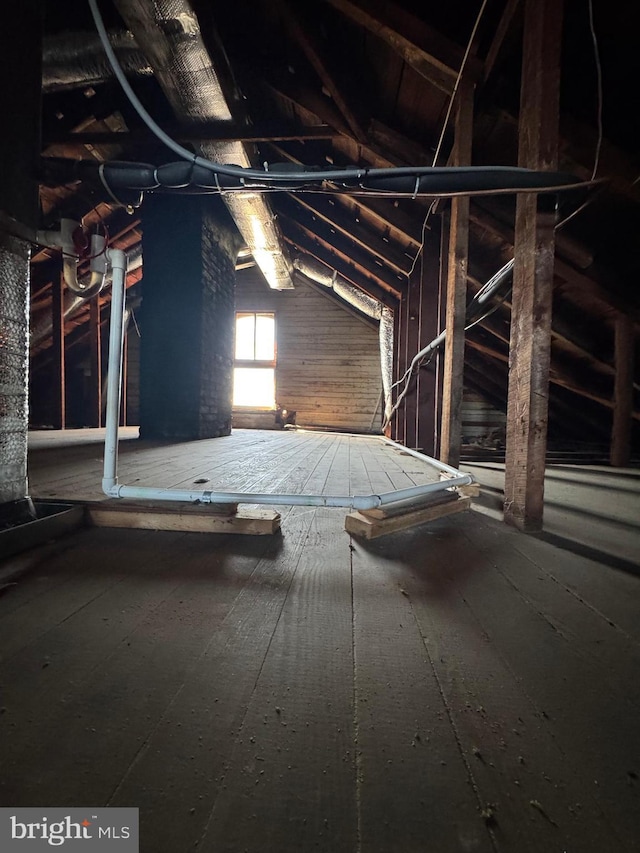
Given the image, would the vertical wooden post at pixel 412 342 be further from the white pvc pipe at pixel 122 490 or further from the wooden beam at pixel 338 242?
the white pvc pipe at pixel 122 490

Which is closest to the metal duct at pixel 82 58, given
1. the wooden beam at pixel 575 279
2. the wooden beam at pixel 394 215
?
the wooden beam at pixel 394 215

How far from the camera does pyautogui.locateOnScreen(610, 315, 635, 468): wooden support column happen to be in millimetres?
3455

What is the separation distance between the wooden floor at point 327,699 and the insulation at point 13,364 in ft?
1.05

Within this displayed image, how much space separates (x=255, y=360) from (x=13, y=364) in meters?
7.48

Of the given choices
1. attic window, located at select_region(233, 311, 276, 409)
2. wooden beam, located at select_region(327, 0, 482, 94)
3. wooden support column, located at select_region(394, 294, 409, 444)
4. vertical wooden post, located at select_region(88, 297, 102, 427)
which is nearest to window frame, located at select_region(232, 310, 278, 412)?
attic window, located at select_region(233, 311, 276, 409)

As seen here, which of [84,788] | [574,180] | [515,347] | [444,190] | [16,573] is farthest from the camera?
[444,190]

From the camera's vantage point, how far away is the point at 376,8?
2.20m

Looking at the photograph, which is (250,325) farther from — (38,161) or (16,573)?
(16,573)

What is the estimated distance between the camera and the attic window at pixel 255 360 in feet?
28.3

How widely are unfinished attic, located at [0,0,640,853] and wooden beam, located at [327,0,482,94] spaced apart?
0.06 feet

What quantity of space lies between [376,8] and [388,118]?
0.92 metres

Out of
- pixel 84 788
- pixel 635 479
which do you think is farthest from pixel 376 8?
pixel 635 479

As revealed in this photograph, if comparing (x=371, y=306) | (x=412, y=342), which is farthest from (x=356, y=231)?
(x=371, y=306)

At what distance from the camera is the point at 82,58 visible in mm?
2723
